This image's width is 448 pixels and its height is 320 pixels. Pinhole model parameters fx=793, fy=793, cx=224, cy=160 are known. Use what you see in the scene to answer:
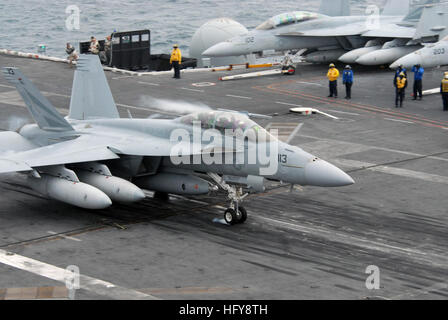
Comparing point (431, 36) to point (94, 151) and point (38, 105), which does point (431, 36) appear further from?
point (94, 151)

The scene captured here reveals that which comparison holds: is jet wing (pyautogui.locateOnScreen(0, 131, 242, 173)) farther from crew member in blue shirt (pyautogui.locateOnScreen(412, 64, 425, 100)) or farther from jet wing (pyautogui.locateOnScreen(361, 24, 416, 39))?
jet wing (pyautogui.locateOnScreen(361, 24, 416, 39))

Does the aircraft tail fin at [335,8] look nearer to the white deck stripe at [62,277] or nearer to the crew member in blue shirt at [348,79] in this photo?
the crew member in blue shirt at [348,79]

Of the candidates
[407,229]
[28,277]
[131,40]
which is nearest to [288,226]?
[407,229]

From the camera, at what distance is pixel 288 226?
21.3 m

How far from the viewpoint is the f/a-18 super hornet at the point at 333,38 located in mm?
45781

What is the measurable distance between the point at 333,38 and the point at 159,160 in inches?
1102

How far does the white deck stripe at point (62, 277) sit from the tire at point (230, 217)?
5055 millimetres

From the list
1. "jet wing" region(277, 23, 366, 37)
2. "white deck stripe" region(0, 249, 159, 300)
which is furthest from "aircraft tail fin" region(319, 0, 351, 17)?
"white deck stripe" region(0, 249, 159, 300)

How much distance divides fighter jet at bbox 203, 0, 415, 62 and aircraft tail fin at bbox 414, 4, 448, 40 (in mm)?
1066

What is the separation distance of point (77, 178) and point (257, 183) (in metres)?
5.00

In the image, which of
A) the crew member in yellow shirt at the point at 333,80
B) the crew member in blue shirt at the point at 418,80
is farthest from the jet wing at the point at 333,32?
the crew member in blue shirt at the point at 418,80

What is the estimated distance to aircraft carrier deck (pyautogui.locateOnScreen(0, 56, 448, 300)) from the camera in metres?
16.9

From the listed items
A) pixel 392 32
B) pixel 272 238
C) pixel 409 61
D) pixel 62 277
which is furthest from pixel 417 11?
pixel 62 277

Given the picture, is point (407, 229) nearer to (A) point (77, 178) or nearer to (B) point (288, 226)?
(B) point (288, 226)
